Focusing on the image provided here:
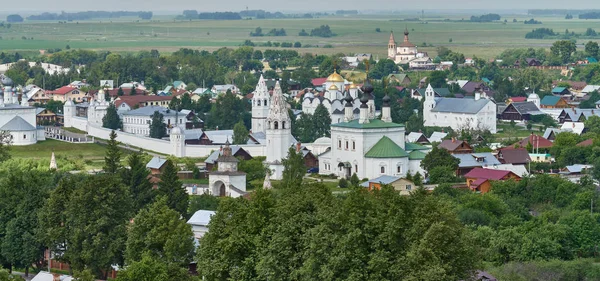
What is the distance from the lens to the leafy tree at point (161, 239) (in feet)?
102

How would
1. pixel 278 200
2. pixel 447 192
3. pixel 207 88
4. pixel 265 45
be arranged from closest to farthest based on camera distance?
1. pixel 278 200
2. pixel 447 192
3. pixel 207 88
4. pixel 265 45

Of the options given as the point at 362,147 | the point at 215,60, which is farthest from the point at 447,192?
the point at 215,60

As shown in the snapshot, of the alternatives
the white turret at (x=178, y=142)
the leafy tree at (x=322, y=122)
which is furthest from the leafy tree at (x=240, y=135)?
the leafy tree at (x=322, y=122)

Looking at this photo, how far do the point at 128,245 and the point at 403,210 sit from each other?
6.14m

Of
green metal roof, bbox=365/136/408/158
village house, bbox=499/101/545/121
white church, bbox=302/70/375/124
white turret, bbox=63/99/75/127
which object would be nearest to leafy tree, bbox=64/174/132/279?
green metal roof, bbox=365/136/408/158

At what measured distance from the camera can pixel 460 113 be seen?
6744 centimetres

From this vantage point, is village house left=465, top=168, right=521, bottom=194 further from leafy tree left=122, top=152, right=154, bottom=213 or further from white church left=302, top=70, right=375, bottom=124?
white church left=302, top=70, right=375, bottom=124

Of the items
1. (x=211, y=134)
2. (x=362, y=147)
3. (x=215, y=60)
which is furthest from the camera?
(x=215, y=60)

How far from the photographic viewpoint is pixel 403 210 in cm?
2897

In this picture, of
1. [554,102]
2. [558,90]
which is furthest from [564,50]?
[554,102]

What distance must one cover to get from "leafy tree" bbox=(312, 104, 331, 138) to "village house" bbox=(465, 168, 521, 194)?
45.1 ft

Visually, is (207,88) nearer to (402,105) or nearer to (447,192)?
(402,105)

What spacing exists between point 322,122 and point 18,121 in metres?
12.2

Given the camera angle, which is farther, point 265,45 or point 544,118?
point 265,45
